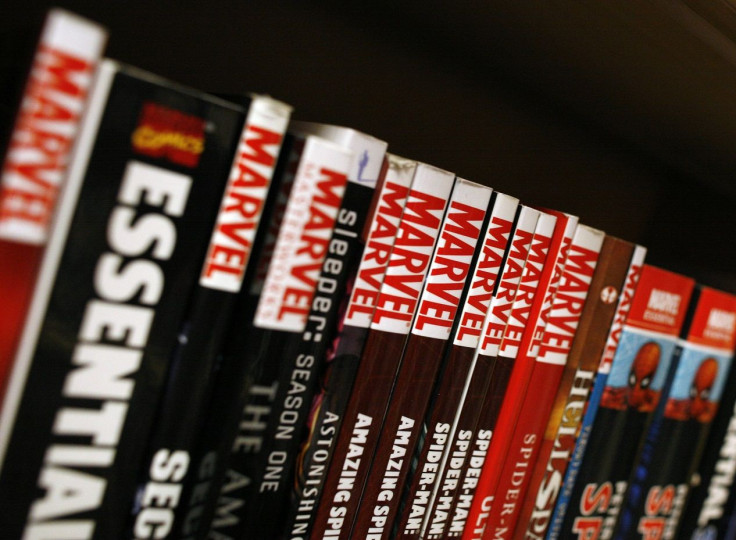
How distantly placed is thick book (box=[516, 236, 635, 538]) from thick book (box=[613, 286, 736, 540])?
124mm

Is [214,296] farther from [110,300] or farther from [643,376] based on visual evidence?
[643,376]

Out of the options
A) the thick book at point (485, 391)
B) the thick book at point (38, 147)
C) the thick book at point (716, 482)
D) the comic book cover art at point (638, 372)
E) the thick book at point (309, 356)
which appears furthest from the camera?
the thick book at point (716, 482)

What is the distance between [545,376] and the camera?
616mm

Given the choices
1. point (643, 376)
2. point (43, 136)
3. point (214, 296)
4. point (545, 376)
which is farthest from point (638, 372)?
point (43, 136)

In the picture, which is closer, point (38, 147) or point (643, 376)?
point (38, 147)

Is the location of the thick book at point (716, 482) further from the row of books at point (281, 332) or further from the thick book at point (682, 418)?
the row of books at point (281, 332)

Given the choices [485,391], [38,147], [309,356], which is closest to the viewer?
[38,147]

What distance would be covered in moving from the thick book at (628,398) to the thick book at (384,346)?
27 centimetres

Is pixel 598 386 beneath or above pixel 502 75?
beneath

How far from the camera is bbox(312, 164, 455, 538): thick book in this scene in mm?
501

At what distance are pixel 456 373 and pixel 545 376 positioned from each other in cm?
11

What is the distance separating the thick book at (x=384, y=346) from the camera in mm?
501

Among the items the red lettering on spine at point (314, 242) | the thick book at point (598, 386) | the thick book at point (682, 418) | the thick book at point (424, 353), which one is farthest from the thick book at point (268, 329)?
the thick book at point (682, 418)

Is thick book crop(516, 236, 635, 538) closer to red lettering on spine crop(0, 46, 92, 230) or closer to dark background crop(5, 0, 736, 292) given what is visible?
dark background crop(5, 0, 736, 292)
